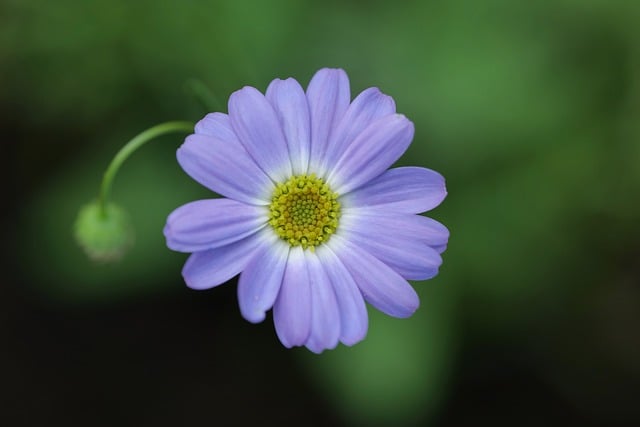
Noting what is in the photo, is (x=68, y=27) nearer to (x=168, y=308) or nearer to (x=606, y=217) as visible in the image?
(x=168, y=308)

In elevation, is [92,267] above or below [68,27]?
below

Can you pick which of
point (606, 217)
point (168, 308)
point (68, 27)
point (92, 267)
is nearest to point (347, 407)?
point (168, 308)

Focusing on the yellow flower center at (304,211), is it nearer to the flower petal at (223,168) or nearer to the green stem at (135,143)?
the flower petal at (223,168)

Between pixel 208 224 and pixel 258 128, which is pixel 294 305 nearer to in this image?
pixel 208 224

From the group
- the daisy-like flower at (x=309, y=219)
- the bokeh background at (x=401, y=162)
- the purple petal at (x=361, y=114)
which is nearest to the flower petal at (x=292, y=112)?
the daisy-like flower at (x=309, y=219)

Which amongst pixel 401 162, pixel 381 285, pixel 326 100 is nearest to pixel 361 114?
pixel 326 100
